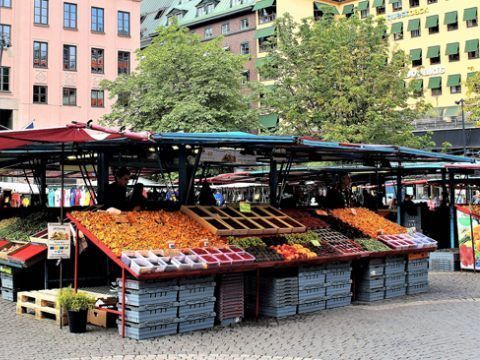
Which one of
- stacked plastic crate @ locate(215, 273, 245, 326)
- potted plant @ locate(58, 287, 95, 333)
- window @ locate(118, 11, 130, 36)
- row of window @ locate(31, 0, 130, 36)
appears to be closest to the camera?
potted plant @ locate(58, 287, 95, 333)

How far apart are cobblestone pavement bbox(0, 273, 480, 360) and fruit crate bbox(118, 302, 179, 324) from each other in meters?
0.30

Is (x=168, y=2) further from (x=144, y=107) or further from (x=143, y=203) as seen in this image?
(x=143, y=203)

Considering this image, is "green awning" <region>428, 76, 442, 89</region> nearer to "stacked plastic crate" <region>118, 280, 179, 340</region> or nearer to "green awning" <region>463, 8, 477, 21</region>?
"green awning" <region>463, 8, 477, 21</region>

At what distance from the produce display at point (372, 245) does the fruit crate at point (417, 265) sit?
1096mm

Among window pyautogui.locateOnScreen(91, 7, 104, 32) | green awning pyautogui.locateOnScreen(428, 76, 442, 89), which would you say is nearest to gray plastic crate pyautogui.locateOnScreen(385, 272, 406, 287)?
green awning pyautogui.locateOnScreen(428, 76, 442, 89)

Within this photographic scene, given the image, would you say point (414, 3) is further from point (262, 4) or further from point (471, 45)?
point (262, 4)

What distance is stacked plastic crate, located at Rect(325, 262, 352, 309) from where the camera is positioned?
12422 mm

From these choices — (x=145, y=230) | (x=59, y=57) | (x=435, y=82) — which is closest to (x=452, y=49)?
(x=435, y=82)

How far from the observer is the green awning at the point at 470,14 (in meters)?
51.8

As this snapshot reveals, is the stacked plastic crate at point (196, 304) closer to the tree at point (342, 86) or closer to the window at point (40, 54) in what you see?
the tree at point (342, 86)

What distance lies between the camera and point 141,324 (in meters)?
9.76

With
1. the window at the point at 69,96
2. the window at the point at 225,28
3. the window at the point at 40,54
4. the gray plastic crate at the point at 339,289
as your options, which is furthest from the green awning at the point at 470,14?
the gray plastic crate at the point at 339,289

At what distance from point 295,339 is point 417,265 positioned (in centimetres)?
560

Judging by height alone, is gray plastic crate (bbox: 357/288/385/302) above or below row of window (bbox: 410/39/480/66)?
below
